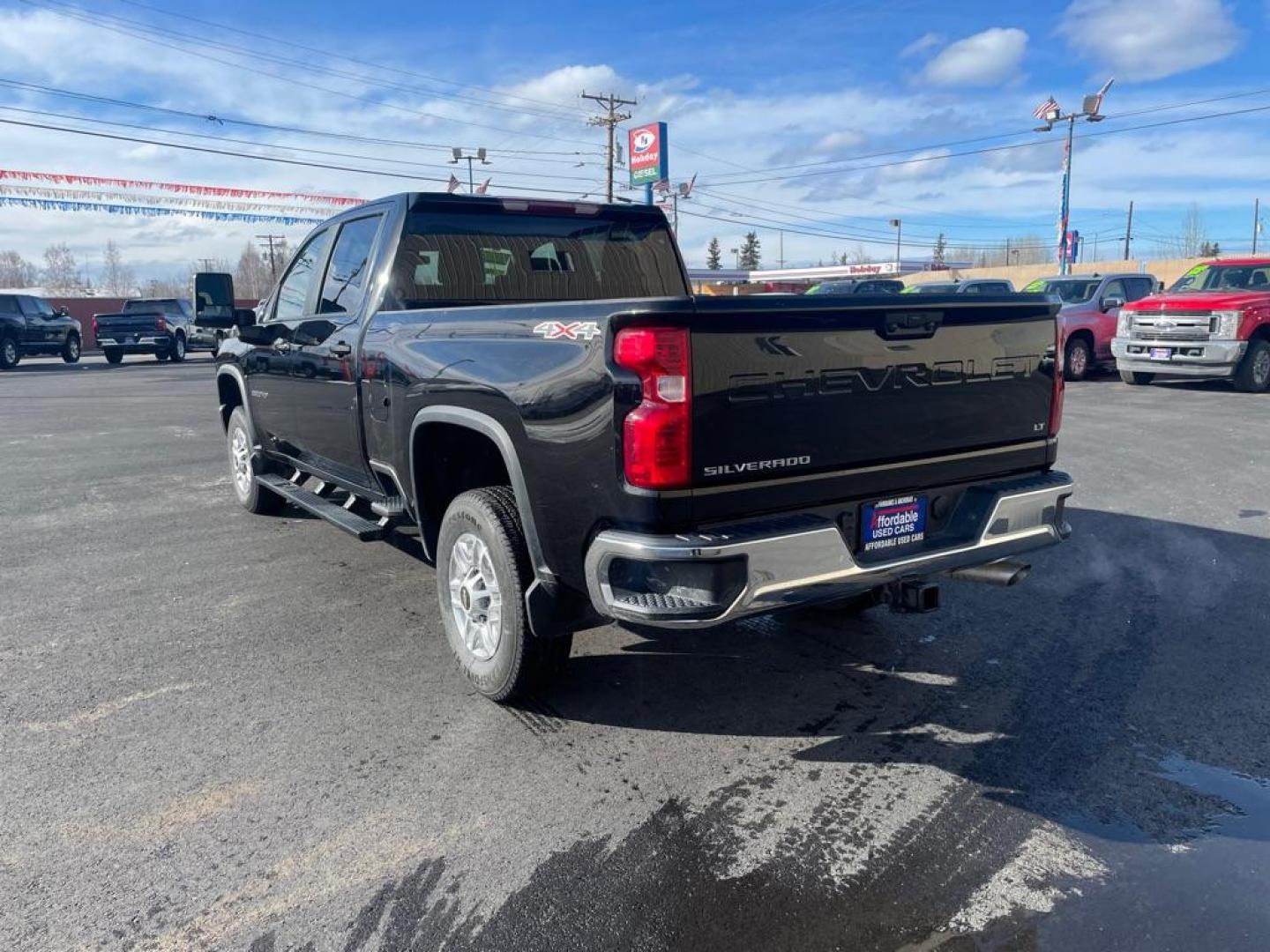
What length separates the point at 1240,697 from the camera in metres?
3.98

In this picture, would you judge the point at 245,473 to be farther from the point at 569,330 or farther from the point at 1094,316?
the point at 1094,316

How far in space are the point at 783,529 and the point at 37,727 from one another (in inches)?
118

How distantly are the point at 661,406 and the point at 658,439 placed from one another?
102mm

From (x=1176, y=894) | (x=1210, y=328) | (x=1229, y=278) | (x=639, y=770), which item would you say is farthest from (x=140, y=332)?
(x=1176, y=894)

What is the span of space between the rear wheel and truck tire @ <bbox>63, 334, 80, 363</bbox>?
26253 mm

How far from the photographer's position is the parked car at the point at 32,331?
24.9 meters

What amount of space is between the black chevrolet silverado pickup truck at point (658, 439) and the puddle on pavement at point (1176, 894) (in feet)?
3.65

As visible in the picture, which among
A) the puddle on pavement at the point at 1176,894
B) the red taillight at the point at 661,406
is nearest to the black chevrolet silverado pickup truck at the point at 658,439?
the red taillight at the point at 661,406

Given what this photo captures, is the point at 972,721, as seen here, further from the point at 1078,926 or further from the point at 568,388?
the point at 568,388

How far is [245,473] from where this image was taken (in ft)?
24.3

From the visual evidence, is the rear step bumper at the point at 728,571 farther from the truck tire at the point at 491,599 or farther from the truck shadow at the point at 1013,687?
the truck shadow at the point at 1013,687

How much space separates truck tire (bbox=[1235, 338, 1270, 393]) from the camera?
47.8ft

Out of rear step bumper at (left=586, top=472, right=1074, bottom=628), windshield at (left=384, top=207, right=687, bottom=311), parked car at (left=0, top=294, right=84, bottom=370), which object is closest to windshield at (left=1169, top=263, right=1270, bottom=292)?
windshield at (left=384, top=207, right=687, bottom=311)

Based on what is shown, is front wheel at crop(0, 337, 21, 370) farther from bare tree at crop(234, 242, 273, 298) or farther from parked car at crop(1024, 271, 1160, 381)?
bare tree at crop(234, 242, 273, 298)
